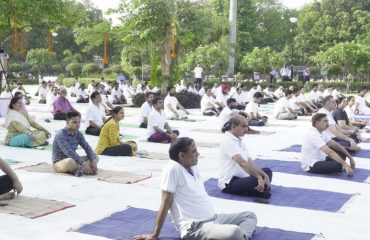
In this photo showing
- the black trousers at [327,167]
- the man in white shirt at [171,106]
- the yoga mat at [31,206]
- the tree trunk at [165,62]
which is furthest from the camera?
the tree trunk at [165,62]

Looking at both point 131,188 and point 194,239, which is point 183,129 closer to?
point 131,188

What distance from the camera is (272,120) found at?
16.2 m

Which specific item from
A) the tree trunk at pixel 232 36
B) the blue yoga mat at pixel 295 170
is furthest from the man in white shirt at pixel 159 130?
the tree trunk at pixel 232 36

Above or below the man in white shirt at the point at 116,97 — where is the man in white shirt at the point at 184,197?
below

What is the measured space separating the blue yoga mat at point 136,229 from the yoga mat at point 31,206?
0.64 m

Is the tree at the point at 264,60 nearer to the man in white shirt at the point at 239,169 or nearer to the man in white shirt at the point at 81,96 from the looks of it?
the man in white shirt at the point at 81,96

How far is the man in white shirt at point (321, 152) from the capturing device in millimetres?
7566

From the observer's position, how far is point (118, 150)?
9.21 meters

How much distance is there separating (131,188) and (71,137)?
3.65 ft

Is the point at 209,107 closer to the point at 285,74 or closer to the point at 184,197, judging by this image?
the point at 184,197

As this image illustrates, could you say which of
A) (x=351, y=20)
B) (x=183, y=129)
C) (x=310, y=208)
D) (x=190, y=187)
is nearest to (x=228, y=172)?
(x=310, y=208)

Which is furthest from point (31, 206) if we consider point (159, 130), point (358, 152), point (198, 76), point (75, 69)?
point (75, 69)

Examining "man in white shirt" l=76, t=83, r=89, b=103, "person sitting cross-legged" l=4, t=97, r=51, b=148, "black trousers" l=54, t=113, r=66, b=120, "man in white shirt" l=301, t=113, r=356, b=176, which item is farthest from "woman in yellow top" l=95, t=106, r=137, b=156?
"man in white shirt" l=76, t=83, r=89, b=103

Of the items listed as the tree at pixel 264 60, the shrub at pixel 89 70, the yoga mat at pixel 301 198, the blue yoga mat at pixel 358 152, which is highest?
the tree at pixel 264 60
